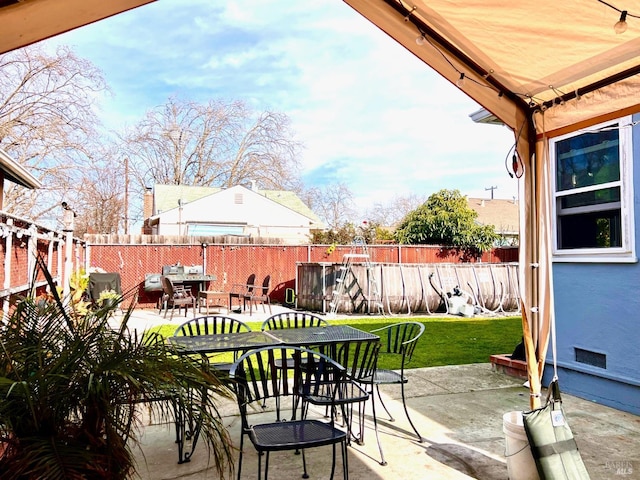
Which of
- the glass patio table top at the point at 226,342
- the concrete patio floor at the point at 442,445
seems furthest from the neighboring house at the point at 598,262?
the glass patio table top at the point at 226,342

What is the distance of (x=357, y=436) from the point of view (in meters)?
3.52

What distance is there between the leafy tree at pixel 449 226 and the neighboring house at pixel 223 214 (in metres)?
7.00

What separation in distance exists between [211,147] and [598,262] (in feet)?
84.9

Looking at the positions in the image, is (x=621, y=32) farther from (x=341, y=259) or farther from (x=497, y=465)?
(x=341, y=259)

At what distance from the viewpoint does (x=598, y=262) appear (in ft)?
15.0

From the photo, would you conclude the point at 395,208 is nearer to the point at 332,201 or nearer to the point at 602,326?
the point at 332,201

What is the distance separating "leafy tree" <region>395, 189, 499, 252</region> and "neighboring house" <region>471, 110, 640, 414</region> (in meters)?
10.4

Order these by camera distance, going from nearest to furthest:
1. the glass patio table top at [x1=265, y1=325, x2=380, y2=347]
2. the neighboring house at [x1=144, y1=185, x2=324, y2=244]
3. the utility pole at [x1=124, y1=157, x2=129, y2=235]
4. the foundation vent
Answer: the glass patio table top at [x1=265, y1=325, x2=380, y2=347] < the foundation vent < the neighboring house at [x1=144, y1=185, x2=324, y2=244] < the utility pole at [x1=124, y1=157, x2=129, y2=235]

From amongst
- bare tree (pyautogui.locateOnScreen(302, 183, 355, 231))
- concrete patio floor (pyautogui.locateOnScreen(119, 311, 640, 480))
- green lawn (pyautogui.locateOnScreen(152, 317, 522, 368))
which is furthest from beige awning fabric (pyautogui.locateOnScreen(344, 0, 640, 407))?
bare tree (pyautogui.locateOnScreen(302, 183, 355, 231))

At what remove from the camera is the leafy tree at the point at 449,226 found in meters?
15.4

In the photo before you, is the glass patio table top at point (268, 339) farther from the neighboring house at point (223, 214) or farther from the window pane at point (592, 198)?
the neighboring house at point (223, 214)

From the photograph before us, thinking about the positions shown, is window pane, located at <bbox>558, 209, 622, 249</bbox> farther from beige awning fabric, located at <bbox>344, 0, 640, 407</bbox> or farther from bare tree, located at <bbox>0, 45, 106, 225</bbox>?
bare tree, located at <bbox>0, 45, 106, 225</bbox>

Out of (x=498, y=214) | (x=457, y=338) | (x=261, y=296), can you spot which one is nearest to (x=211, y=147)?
(x=261, y=296)

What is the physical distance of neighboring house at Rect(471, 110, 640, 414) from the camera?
4246 mm
